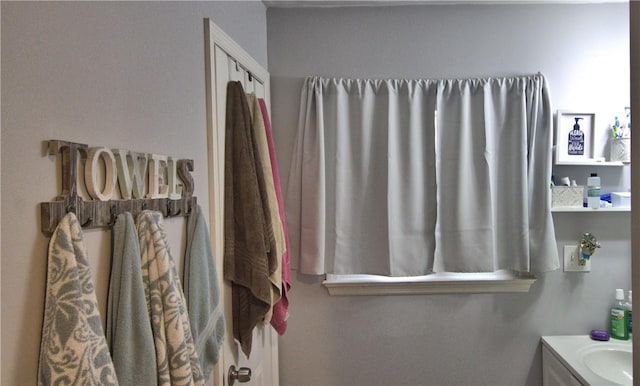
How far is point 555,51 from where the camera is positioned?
6.69 feet

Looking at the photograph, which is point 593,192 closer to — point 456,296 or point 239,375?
point 456,296

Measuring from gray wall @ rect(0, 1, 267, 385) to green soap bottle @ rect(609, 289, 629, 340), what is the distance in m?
2.03

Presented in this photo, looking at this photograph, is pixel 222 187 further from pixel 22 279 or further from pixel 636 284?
pixel 636 284

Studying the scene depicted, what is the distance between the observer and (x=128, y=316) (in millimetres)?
758

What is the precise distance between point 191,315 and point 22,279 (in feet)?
1.57

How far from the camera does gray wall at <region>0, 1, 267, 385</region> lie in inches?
23.5

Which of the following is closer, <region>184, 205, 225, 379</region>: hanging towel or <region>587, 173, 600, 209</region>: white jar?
<region>184, 205, 225, 379</region>: hanging towel

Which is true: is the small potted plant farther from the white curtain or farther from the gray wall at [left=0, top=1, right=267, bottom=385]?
the gray wall at [left=0, top=1, right=267, bottom=385]

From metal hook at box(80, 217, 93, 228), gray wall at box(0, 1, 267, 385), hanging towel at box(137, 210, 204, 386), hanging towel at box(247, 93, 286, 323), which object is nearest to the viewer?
gray wall at box(0, 1, 267, 385)

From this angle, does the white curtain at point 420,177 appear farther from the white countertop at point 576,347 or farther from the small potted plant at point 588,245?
the white countertop at point 576,347

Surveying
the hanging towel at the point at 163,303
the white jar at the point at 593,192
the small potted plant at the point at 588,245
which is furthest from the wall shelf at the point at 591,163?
the hanging towel at the point at 163,303

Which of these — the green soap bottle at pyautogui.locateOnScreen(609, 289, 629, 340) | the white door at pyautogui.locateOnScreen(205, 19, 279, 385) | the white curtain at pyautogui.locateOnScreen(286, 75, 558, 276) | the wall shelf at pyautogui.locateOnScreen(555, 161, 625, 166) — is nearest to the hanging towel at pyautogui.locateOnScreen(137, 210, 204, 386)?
the white door at pyautogui.locateOnScreen(205, 19, 279, 385)

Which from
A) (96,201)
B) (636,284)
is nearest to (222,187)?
(96,201)

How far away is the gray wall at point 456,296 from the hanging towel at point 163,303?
1.27 metres
